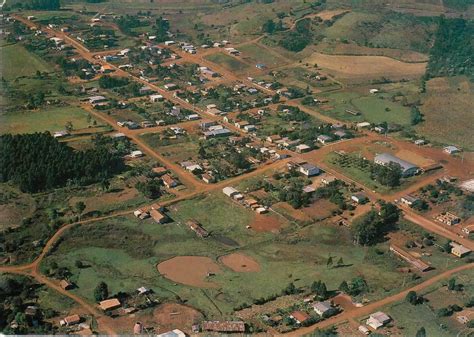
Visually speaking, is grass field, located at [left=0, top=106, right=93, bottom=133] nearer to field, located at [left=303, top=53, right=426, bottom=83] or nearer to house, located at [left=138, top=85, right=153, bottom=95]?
house, located at [left=138, top=85, right=153, bottom=95]

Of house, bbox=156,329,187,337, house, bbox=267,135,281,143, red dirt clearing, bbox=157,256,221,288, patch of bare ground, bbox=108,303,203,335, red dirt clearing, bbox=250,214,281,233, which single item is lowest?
red dirt clearing, bbox=157,256,221,288

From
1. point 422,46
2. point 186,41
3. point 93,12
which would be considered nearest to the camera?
point 422,46

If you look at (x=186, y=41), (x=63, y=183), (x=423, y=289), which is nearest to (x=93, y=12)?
(x=186, y=41)

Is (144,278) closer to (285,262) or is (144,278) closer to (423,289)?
(285,262)

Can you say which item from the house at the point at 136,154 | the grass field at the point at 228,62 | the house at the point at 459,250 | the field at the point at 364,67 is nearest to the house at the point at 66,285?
the house at the point at 136,154

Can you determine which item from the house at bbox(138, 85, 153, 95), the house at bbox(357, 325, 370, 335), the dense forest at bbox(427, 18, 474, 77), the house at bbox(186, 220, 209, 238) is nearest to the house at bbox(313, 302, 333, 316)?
the house at bbox(357, 325, 370, 335)
